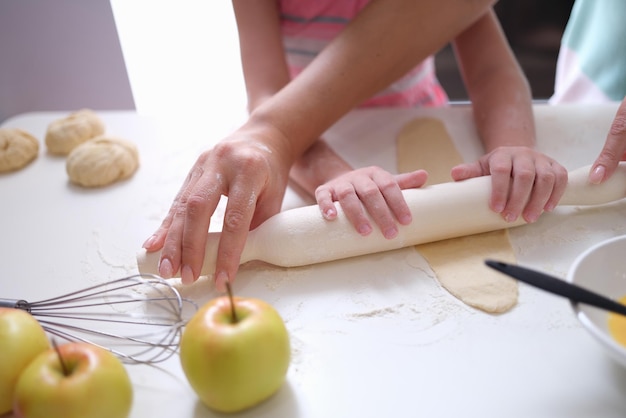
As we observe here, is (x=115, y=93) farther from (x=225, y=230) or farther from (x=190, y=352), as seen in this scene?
(x=190, y=352)

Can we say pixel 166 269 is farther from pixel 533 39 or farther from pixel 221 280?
pixel 533 39

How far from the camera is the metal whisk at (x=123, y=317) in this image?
0.70m

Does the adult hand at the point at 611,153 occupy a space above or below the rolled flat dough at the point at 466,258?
above


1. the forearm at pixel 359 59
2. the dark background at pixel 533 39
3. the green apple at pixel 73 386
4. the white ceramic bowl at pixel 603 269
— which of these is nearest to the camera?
the green apple at pixel 73 386

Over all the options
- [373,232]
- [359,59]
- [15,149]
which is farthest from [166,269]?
[15,149]

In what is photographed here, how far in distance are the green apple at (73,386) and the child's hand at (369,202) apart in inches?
15.1

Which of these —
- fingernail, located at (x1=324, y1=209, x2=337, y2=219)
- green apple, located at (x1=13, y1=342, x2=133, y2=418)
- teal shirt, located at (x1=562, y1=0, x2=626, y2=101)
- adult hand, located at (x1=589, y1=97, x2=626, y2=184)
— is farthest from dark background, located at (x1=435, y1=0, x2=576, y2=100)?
green apple, located at (x1=13, y1=342, x2=133, y2=418)

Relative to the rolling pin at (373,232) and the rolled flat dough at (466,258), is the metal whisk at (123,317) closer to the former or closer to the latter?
the rolling pin at (373,232)

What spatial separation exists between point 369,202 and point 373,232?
5 cm

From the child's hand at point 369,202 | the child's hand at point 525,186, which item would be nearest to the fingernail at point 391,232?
the child's hand at point 369,202

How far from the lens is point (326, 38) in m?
1.25

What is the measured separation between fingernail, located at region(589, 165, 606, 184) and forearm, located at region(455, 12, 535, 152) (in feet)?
0.53

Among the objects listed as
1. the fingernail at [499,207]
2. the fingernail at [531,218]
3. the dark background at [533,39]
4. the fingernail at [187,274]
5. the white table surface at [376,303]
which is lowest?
the dark background at [533,39]

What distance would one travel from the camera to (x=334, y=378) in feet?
2.12
